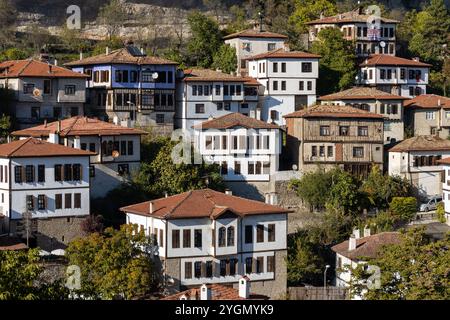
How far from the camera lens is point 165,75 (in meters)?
57.4

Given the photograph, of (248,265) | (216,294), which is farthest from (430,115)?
(216,294)

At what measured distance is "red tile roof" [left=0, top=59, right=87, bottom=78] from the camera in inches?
2147

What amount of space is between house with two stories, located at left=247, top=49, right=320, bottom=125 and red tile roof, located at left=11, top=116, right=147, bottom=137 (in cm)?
1148

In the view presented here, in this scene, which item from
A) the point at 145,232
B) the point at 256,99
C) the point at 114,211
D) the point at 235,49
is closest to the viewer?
the point at 145,232

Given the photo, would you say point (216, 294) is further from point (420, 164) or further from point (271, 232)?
point (420, 164)

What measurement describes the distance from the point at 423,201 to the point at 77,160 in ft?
58.1

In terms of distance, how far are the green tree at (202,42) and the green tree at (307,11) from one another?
7.15m

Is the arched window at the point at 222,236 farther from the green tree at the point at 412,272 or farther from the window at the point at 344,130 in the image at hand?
the window at the point at 344,130

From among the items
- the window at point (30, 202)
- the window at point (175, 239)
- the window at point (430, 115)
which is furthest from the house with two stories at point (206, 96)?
the window at point (175, 239)

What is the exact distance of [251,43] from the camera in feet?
215

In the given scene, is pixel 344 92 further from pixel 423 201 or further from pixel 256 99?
pixel 423 201

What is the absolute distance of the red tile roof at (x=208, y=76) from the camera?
58031 millimetres

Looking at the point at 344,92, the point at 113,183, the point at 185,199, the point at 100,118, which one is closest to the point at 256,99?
the point at 344,92

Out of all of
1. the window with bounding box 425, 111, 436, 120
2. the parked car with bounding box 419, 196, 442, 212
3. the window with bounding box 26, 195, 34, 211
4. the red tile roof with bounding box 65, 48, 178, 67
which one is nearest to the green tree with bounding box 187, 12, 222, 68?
the red tile roof with bounding box 65, 48, 178, 67
